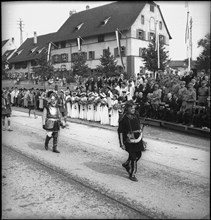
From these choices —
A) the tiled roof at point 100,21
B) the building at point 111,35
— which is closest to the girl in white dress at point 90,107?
the building at point 111,35

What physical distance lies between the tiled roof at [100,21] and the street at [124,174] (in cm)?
2767

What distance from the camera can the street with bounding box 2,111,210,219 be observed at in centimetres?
518

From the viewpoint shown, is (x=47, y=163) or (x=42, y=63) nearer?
(x=47, y=163)

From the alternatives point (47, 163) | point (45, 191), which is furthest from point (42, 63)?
point (45, 191)

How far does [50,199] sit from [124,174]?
7.24 ft

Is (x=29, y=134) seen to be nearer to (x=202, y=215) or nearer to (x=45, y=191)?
(x=45, y=191)

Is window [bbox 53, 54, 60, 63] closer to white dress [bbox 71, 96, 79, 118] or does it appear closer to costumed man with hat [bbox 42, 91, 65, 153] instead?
white dress [bbox 71, 96, 79, 118]

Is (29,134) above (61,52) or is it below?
below

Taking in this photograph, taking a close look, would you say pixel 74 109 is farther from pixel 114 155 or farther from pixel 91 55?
pixel 91 55

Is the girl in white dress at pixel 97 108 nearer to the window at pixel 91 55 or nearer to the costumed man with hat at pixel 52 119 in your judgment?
the costumed man with hat at pixel 52 119

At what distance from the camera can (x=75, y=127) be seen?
14227 mm

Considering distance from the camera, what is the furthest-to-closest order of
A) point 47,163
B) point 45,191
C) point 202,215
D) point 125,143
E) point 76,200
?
point 47,163 → point 125,143 → point 45,191 → point 76,200 → point 202,215

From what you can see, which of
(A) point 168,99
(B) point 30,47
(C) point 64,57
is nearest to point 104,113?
(A) point 168,99

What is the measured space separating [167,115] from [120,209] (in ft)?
26.3
